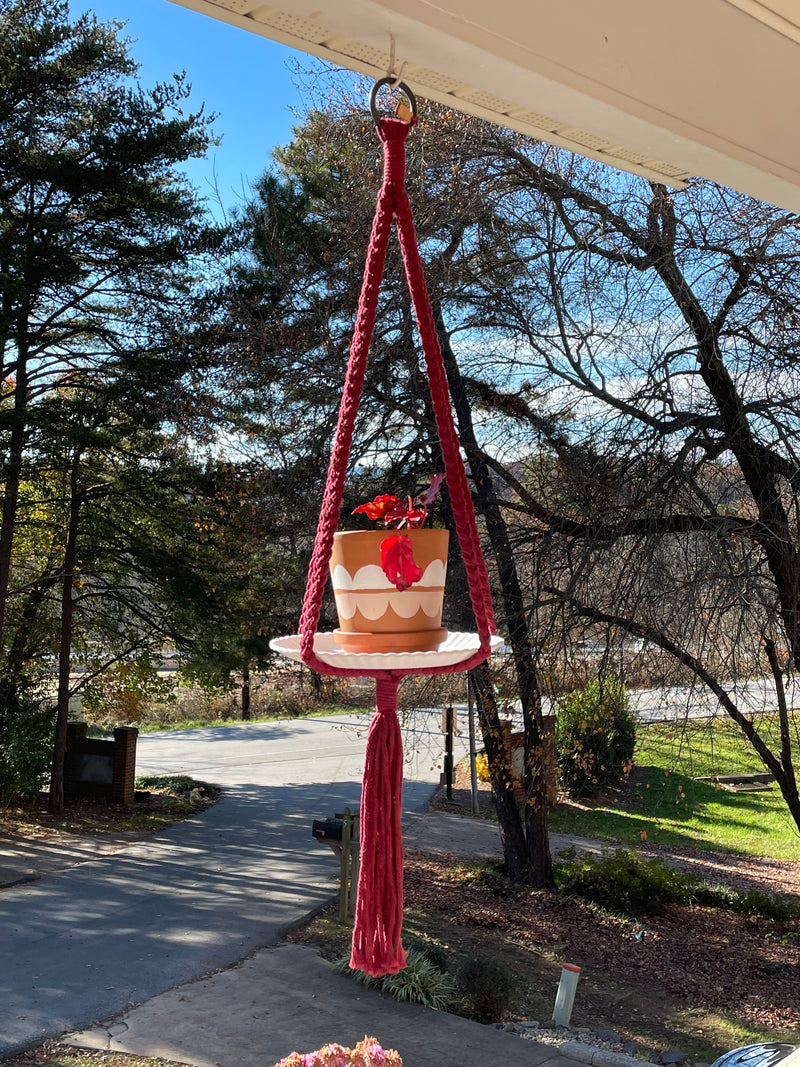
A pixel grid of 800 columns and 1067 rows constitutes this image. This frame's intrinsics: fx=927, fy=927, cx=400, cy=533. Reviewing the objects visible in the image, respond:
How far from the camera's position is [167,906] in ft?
26.0

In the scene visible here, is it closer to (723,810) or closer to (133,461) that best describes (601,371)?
(133,461)

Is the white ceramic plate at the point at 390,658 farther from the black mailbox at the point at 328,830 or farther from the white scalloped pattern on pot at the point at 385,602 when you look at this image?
the black mailbox at the point at 328,830

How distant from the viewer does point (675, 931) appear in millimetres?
8312

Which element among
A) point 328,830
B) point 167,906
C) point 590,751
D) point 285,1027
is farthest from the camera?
point 590,751

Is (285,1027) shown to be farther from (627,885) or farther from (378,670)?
(378,670)

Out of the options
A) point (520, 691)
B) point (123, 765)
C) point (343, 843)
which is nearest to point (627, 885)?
point (520, 691)

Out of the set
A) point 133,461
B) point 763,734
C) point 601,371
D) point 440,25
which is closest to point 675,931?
point 763,734

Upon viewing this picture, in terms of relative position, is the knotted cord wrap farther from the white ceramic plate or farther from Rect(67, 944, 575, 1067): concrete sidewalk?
Rect(67, 944, 575, 1067): concrete sidewalk

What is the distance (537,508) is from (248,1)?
5.43m

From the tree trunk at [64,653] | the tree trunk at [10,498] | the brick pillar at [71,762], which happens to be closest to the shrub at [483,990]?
the tree trunk at [10,498]

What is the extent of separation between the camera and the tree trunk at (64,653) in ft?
36.0

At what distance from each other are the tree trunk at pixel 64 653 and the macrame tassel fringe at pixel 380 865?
10258mm

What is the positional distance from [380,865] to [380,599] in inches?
16.4

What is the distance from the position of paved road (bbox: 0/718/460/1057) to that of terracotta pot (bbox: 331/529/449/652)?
16.2 feet
